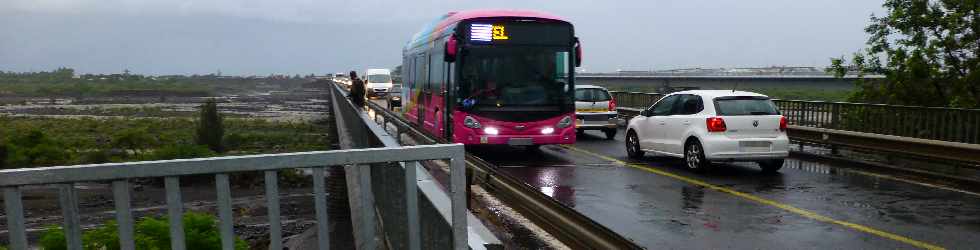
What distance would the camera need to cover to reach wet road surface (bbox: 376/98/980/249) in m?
7.89

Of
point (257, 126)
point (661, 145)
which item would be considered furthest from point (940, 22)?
point (257, 126)

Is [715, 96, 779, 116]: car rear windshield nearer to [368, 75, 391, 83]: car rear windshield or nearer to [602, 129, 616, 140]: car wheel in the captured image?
[602, 129, 616, 140]: car wheel

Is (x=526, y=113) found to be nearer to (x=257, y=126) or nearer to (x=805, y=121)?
(x=805, y=121)

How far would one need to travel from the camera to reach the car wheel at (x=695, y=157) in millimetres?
13336

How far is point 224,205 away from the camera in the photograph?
281 centimetres

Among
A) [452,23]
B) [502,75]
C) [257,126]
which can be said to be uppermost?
[452,23]

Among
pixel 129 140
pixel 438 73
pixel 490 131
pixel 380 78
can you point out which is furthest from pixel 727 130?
pixel 380 78

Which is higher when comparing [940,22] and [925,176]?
[940,22]

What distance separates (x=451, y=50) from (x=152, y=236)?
7826mm

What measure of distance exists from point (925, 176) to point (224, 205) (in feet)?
43.4

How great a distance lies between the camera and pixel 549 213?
25.5 feet

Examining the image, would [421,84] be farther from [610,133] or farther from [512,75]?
[610,133]

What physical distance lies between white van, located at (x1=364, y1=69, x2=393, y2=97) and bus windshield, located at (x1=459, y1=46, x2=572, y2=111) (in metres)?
38.9

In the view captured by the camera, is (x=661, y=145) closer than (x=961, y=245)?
No
